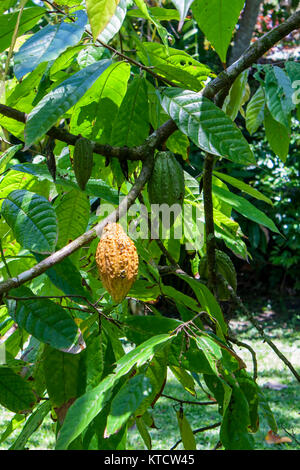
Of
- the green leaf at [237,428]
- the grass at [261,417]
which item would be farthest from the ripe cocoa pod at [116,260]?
the grass at [261,417]

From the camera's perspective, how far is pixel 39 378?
0.92m

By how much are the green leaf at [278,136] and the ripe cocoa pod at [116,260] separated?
0.47 m

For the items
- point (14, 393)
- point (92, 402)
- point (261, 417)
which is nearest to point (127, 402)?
point (92, 402)

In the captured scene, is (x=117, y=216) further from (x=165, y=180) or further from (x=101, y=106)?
(x=101, y=106)

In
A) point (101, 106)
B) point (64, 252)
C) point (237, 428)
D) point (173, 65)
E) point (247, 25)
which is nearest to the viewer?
point (64, 252)

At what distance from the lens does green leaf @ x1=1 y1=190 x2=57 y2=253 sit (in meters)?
0.69

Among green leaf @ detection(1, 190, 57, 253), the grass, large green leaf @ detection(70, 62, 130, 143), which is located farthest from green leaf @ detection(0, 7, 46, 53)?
the grass

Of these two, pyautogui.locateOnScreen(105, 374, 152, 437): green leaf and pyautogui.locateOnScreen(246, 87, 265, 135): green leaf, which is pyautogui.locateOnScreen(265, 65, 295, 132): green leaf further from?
pyautogui.locateOnScreen(105, 374, 152, 437): green leaf

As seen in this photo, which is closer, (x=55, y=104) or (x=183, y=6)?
(x=183, y=6)

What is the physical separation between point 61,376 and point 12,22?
1.78 feet

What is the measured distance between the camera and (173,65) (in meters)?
1.01

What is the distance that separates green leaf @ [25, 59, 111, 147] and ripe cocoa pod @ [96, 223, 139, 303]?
0.46 feet

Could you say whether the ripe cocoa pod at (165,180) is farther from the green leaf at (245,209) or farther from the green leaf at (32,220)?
the green leaf at (245,209)
